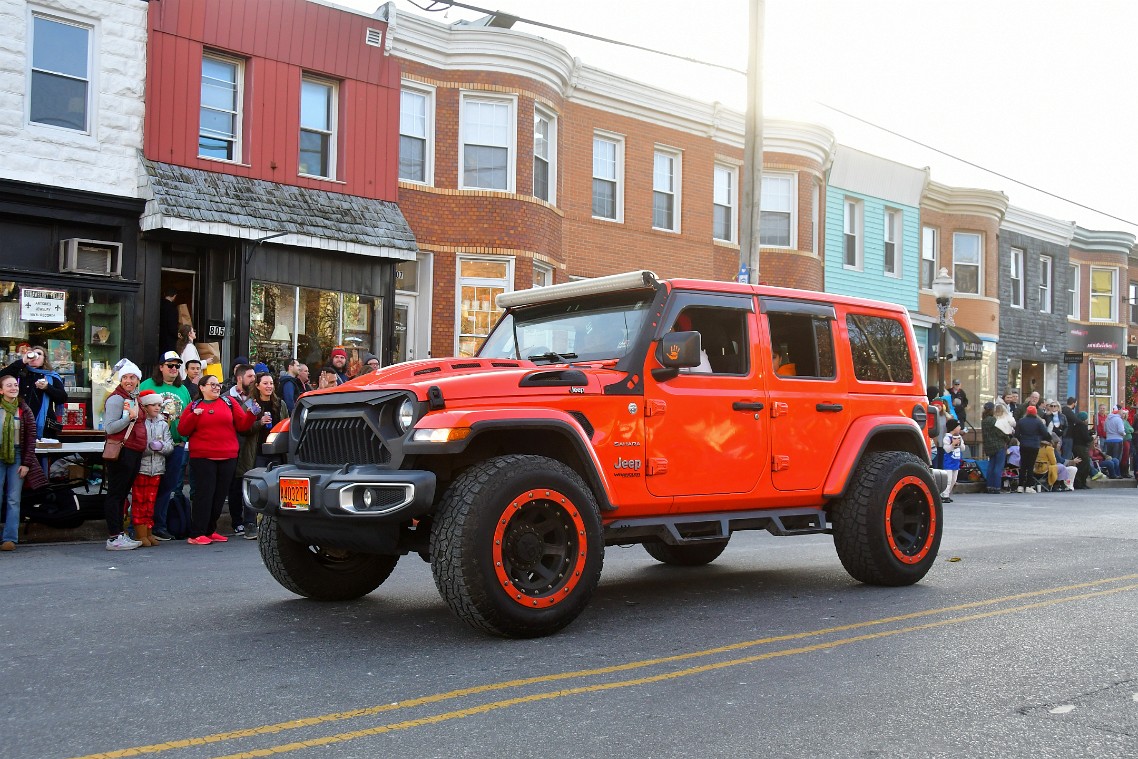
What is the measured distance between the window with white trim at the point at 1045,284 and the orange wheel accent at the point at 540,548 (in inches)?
1316

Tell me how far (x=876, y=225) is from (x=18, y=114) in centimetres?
2137

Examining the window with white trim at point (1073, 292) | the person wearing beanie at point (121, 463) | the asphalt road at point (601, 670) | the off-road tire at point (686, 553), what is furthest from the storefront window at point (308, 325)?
the window with white trim at point (1073, 292)

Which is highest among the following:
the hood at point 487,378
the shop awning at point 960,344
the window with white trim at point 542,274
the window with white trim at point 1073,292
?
the window with white trim at point 1073,292

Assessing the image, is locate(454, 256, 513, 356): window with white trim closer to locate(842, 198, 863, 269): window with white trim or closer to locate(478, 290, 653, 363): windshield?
locate(842, 198, 863, 269): window with white trim

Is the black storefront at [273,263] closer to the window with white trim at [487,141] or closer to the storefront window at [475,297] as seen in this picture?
the storefront window at [475,297]

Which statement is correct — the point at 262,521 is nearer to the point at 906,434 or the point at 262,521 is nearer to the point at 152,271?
the point at 906,434

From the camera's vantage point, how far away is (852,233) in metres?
28.9

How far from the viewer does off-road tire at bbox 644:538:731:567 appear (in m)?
9.25

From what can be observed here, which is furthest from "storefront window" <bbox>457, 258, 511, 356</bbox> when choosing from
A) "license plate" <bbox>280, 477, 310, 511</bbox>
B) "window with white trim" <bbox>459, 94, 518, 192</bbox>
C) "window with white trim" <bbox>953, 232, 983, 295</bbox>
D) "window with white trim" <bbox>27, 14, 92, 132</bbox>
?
"window with white trim" <bbox>953, 232, 983, 295</bbox>

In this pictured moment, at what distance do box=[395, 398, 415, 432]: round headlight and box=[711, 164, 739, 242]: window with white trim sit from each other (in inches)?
779

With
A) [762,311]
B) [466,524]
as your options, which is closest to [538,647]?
[466,524]

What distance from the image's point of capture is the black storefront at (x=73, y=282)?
14859 mm

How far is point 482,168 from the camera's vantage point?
66.8 feet

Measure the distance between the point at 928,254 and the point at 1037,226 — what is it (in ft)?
19.4
